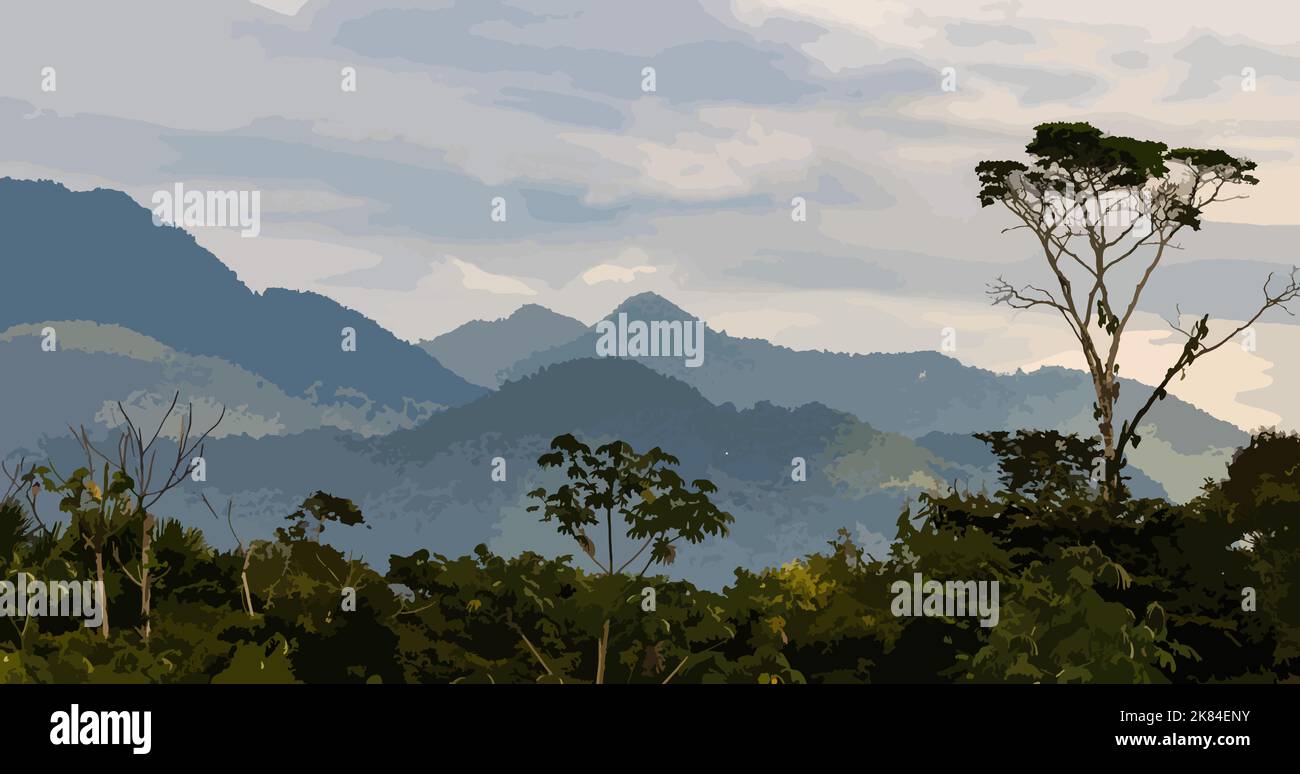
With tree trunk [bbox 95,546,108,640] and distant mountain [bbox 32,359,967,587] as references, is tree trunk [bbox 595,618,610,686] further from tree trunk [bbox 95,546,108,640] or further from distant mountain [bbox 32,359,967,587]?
distant mountain [bbox 32,359,967,587]

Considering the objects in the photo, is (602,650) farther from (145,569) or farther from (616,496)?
(145,569)

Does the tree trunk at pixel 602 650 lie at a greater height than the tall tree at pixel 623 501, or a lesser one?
lesser

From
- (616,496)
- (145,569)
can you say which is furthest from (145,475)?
(616,496)

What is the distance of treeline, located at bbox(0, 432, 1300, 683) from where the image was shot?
8.98 m

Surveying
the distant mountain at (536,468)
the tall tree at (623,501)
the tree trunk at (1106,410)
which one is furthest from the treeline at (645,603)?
the distant mountain at (536,468)

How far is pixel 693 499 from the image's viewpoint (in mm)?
9094

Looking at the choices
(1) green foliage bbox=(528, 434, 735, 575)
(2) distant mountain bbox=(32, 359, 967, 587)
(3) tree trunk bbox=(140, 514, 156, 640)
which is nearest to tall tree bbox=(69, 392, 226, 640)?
(3) tree trunk bbox=(140, 514, 156, 640)

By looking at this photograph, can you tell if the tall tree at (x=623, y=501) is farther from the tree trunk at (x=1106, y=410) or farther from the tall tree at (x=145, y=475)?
the tree trunk at (x=1106, y=410)

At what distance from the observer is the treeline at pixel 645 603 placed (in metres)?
8.98
